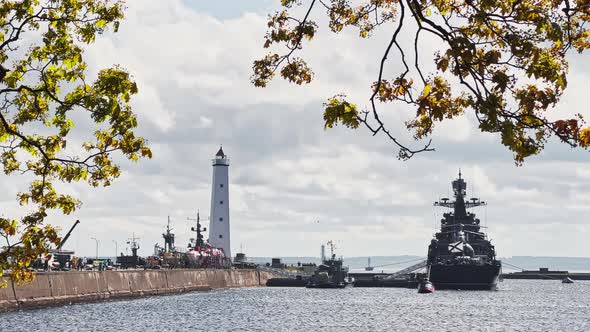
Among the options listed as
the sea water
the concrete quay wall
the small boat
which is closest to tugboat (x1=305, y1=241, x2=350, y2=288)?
the concrete quay wall

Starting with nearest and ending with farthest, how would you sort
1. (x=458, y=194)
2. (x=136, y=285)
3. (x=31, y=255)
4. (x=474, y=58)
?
(x=474, y=58)
(x=31, y=255)
(x=136, y=285)
(x=458, y=194)

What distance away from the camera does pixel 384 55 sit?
13680 millimetres

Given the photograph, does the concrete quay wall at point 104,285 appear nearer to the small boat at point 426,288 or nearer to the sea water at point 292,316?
the sea water at point 292,316

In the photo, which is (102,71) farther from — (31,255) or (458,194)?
(458,194)

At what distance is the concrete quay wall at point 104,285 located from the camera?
81.8m

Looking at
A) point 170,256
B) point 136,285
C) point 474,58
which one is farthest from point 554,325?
point 170,256

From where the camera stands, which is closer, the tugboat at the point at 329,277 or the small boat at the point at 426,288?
the small boat at the point at 426,288

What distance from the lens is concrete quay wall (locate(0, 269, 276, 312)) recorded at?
81.8 metres

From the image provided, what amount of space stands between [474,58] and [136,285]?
104m

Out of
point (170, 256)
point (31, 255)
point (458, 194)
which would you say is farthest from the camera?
point (458, 194)

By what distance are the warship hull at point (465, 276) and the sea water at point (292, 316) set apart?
32.1 m

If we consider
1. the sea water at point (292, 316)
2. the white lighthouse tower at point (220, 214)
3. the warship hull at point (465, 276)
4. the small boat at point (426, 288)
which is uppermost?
the white lighthouse tower at point (220, 214)

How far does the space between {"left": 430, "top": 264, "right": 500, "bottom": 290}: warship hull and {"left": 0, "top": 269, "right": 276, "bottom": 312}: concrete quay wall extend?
32843 mm

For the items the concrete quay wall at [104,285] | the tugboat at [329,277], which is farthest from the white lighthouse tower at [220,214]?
the tugboat at [329,277]
